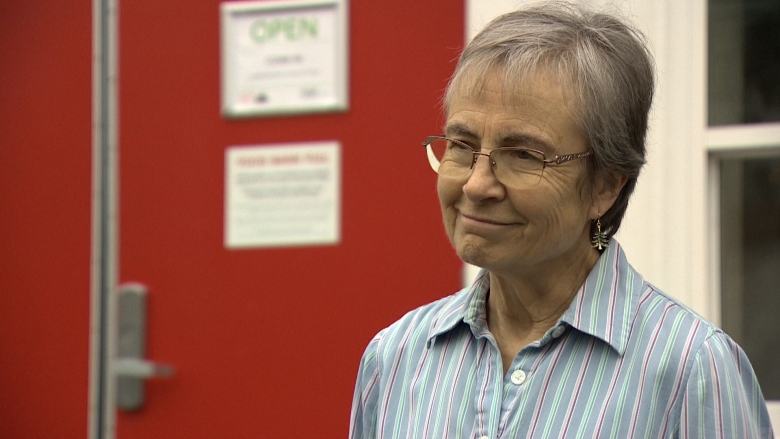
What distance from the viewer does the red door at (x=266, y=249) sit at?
9.84 ft

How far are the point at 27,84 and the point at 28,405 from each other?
3.12 feet

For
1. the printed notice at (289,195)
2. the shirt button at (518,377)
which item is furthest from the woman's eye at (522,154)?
the printed notice at (289,195)

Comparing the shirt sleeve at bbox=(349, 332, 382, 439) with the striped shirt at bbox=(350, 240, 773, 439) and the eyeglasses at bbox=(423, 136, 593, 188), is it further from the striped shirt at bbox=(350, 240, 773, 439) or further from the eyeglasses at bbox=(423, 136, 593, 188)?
the eyeglasses at bbox=(423, 136, 593, 188)

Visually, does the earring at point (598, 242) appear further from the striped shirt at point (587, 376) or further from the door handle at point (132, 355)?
the door handle at point (132, 355)

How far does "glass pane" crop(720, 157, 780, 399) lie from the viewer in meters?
2.71

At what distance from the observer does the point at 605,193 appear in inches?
65.4

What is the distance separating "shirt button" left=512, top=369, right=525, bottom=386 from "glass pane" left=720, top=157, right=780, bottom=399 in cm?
131

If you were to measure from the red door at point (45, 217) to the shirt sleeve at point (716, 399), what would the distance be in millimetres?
2188

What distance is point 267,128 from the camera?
3115 mm

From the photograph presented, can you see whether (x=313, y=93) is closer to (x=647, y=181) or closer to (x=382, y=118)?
(x=382, y=118)

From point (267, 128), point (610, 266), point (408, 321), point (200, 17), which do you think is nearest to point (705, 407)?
point (610, 266)

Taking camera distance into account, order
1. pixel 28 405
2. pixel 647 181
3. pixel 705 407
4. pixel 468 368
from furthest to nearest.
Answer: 1. pixel 28 405
2. pixel 647 181
3. pixel 468 368
4. pixel 705 407

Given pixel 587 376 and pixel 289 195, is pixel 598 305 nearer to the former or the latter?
pixel 587 376

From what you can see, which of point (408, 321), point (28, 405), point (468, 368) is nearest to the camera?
point (468, 368)
